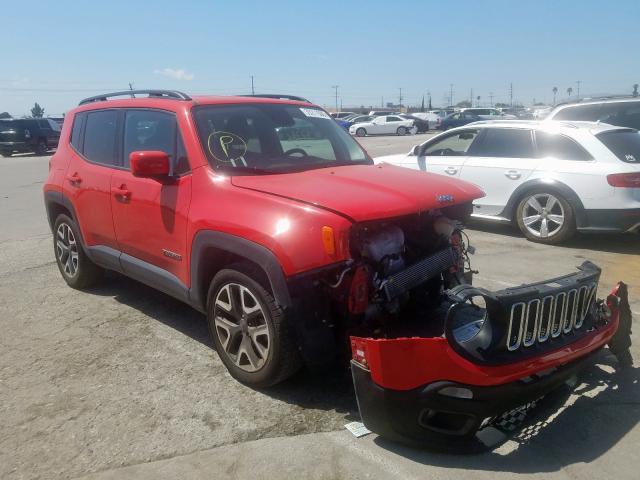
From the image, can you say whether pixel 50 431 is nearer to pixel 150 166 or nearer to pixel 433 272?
pixel 150 166

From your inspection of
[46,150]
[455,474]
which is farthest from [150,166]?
[46,150]

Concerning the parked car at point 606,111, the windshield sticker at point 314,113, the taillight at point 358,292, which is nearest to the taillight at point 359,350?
the taillight at point 358,292

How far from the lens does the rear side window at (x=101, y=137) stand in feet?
15.6

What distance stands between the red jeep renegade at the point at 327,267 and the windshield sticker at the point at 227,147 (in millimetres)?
11

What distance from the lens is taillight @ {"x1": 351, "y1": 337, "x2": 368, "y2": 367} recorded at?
9.19 ft

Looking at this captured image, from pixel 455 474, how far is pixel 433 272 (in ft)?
4.12

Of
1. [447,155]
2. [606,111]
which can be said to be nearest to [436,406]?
[447,155]

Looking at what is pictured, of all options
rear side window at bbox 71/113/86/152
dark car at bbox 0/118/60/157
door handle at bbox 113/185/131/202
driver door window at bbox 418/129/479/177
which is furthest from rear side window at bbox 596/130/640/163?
dark car at bbox 0/118/60/157

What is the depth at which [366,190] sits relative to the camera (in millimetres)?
3348

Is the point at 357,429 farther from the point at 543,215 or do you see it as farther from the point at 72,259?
the point at 543,215

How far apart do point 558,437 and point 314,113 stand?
10.4 ft

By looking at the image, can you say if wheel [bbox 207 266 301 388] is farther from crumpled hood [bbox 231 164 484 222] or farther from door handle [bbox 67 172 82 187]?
door handle [bbox 67 172 82 187]

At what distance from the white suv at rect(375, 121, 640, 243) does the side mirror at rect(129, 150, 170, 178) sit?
15.9 feet

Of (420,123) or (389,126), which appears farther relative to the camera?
(420,123)
